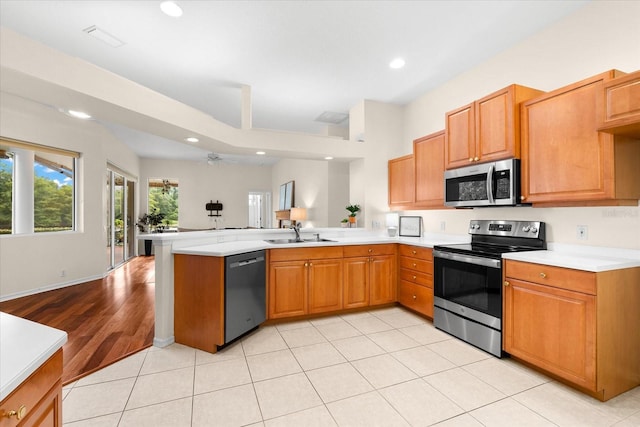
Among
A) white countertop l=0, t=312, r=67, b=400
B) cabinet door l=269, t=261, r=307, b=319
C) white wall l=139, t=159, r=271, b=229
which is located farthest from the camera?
white wall l=139, t=159, r=271, b=229

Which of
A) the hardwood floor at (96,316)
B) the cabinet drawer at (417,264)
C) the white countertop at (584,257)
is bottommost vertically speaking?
the hardwood floor at (96,316)

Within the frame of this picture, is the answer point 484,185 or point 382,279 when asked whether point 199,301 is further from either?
point 484,185

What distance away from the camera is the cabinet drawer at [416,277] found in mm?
3273

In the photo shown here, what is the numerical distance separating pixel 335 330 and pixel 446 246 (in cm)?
142

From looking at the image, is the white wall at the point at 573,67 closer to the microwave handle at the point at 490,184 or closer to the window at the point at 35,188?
the microwave handle at the point at 490,184

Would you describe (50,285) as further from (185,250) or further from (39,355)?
(39,355)

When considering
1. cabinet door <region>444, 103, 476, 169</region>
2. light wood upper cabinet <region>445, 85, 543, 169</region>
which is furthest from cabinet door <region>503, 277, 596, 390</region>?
cabinet door <region>444, 103, 476, 169</region>

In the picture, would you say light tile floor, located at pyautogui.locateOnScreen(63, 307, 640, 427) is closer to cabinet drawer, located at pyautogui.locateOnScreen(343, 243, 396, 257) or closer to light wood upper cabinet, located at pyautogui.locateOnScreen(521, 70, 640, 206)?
cabinet drawer, located at pyautogui.locateOnScreen(343, 243, 396, 257)

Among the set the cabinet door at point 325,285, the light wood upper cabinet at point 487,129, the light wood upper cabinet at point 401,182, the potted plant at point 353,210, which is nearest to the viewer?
the light wood upper cabinet at point 487,129

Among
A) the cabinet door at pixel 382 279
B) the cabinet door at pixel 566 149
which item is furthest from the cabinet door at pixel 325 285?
the cabinet door at pixel 566 149

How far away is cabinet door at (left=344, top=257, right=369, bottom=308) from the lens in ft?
11.6

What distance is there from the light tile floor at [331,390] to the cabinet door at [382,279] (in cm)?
89

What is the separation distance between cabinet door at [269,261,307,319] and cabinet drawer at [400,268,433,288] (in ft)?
4.09

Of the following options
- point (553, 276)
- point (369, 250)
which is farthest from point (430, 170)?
point (553, 276)
